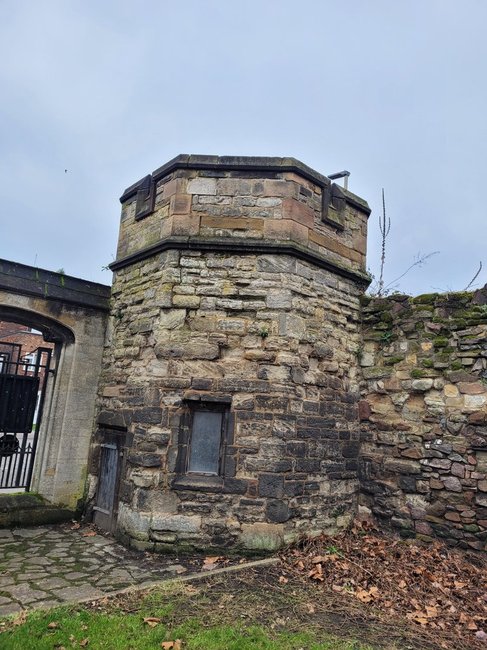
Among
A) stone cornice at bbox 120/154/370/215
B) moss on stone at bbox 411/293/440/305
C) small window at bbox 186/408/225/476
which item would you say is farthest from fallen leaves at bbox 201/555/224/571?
stone cornice at bbox 120/154/370/215

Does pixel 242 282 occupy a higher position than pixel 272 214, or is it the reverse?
pixel 272 214

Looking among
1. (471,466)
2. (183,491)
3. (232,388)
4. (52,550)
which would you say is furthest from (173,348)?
(471,466)

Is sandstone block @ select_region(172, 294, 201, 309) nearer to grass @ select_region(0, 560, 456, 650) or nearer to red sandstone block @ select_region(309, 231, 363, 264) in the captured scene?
red sandstone block @ select_region(309, 231, 363, 264)

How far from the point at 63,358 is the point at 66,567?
10.3 feet

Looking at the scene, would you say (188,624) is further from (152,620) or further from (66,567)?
(66,567)

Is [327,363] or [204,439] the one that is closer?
[204,439]

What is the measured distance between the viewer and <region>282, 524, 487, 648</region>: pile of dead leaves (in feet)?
13.5

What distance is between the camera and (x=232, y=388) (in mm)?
5656

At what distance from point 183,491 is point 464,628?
3088 mm

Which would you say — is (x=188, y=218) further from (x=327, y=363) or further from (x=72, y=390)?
(x=72, y=390)

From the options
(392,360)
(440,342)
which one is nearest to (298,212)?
(392,360)

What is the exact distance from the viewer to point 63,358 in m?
7.09

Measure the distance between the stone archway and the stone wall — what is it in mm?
4127

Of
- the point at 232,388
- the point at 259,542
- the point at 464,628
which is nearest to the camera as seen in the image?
the point at 464,628
